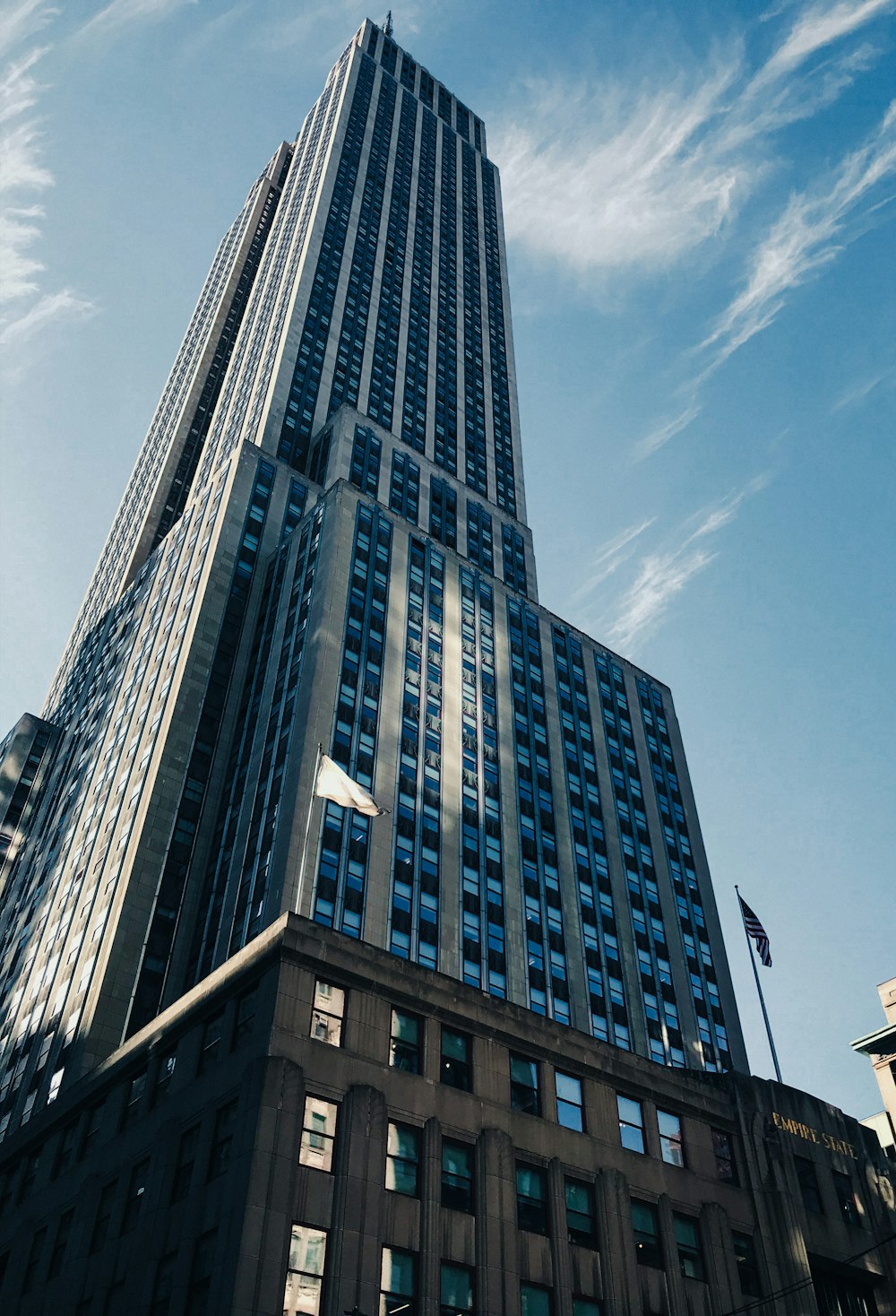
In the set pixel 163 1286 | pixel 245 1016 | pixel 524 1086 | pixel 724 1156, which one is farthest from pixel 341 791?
pixel 724 1156

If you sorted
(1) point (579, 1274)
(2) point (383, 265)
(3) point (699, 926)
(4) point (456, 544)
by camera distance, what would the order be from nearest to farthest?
(1) point (579, 1274)
(3) point (699, 926)
(4) point (456, 544)
(2) point (383, 265)

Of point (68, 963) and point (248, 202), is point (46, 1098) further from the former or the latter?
point (248, 202)

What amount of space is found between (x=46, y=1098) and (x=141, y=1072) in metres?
25.9

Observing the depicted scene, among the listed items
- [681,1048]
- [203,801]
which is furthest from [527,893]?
[203,801]

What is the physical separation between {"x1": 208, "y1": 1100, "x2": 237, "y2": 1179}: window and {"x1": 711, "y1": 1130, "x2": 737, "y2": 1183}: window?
23018 mm

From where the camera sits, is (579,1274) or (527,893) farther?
(527,893)

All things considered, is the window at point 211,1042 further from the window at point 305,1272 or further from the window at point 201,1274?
the window at point 305,1272

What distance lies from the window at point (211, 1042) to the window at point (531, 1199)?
12616 millimetres

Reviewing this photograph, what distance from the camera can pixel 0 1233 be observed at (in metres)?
51.4

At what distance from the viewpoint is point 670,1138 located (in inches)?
1953

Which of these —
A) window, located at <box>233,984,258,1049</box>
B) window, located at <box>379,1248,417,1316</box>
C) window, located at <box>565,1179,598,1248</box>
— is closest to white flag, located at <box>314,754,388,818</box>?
window, located at <box>233,984,258,1049</box>

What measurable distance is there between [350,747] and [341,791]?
32.7 metres

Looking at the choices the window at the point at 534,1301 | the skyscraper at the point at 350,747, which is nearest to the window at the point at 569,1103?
the window at the point at 534,1301

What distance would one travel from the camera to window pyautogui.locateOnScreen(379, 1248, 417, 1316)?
37500 mm
